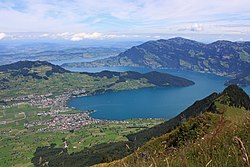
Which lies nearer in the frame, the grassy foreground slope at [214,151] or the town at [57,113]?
the grassy foreground slope at [214,151]

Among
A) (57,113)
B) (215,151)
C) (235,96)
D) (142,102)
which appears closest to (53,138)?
(57,113)

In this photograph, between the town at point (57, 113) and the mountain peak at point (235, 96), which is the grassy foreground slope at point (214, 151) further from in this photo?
the town at point (57, 113)

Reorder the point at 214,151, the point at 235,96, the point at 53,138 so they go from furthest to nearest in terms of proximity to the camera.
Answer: the point at 53,138
the point at 235,96
the point at 214,151

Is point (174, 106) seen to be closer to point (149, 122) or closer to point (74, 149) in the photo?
point (149, 122)

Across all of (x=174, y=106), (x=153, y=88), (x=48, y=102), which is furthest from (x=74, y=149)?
(x=153, y=88)

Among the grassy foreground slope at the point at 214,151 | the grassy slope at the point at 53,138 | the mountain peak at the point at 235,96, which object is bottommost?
the grassy slope at the point at 53,138

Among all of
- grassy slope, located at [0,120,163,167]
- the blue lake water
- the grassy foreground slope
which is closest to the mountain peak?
grassy slope, located at [0,120,163,167]

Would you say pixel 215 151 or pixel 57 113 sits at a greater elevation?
pixel 215 151

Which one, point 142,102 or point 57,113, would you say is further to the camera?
point 142,102

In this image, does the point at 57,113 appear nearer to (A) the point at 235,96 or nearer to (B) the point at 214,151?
(A) the point at 235,96

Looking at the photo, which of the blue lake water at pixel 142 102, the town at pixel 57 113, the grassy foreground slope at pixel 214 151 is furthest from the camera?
the blue lake water at pixel 142 102

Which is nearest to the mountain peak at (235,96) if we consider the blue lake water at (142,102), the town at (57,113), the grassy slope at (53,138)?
the grassy slope at (53,138)
